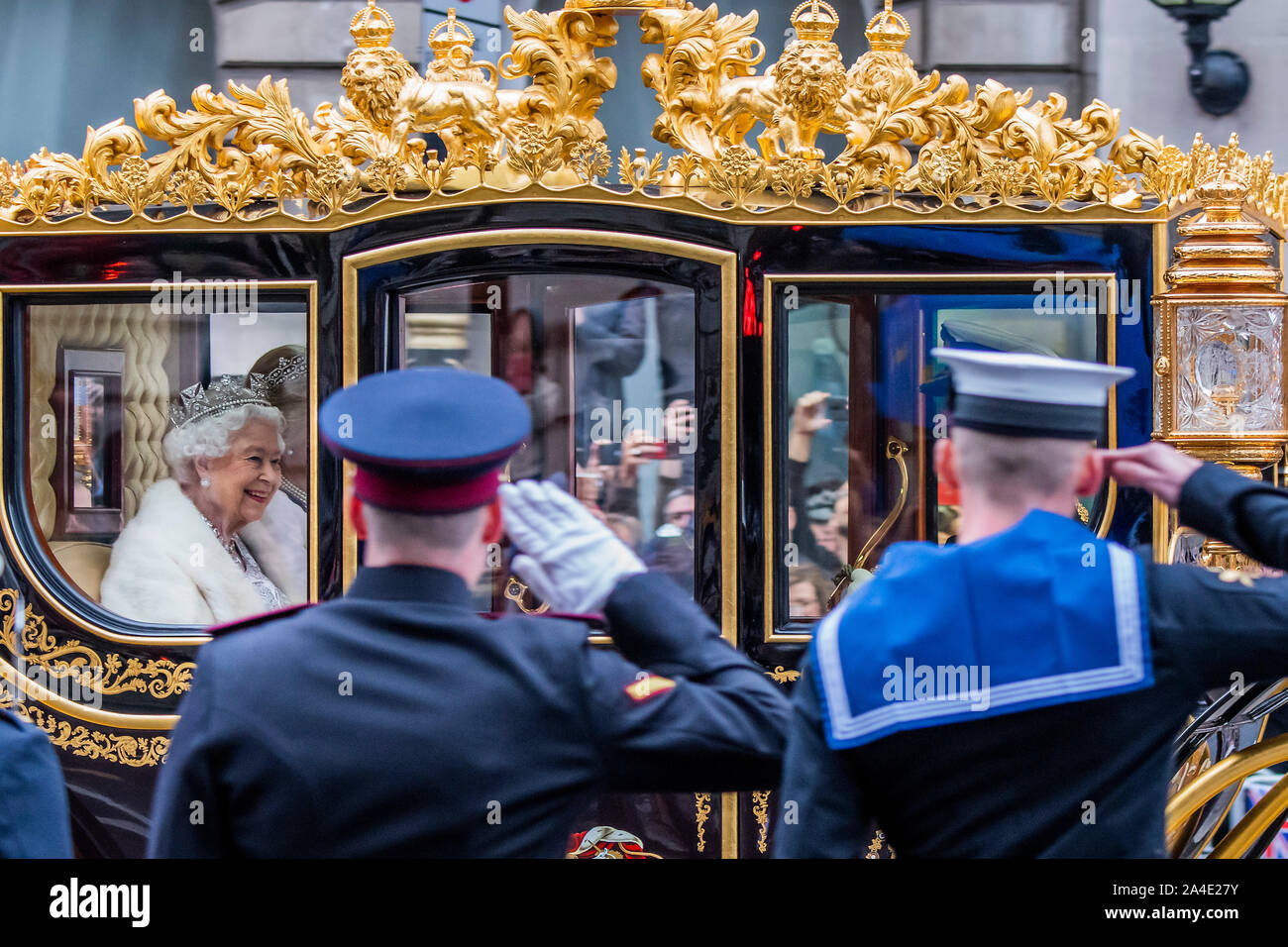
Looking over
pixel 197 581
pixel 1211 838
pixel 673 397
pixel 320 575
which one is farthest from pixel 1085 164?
pixel 197 581

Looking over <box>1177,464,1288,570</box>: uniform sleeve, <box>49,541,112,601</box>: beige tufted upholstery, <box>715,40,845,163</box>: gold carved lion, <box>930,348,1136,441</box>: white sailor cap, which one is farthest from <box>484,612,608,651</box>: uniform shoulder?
<box>49,541,112,601</box>: beige tufted upholstery

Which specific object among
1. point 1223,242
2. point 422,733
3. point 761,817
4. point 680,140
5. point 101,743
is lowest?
point 761,817

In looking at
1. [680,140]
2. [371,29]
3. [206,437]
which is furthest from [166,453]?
[680,140]

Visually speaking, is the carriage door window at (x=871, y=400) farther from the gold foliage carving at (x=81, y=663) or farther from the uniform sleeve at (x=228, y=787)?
the uniform sleeve at (x=228, y=787)

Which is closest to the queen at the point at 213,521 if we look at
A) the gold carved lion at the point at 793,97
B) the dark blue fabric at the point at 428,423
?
the gold carved lion at the point at 793,97

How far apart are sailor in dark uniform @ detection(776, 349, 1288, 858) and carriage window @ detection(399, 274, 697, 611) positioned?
5.54ft

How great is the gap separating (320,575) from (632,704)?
2.05m

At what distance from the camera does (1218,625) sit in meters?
1.68

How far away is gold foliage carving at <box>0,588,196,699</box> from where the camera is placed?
11.2 ft

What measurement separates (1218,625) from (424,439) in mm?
1093

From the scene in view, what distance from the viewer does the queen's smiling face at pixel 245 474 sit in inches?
140

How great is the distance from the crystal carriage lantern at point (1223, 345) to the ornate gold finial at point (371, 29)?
224 centimetres

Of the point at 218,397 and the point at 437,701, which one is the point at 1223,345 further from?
the point at 218,397

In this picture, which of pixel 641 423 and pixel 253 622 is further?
pixel 641 423
